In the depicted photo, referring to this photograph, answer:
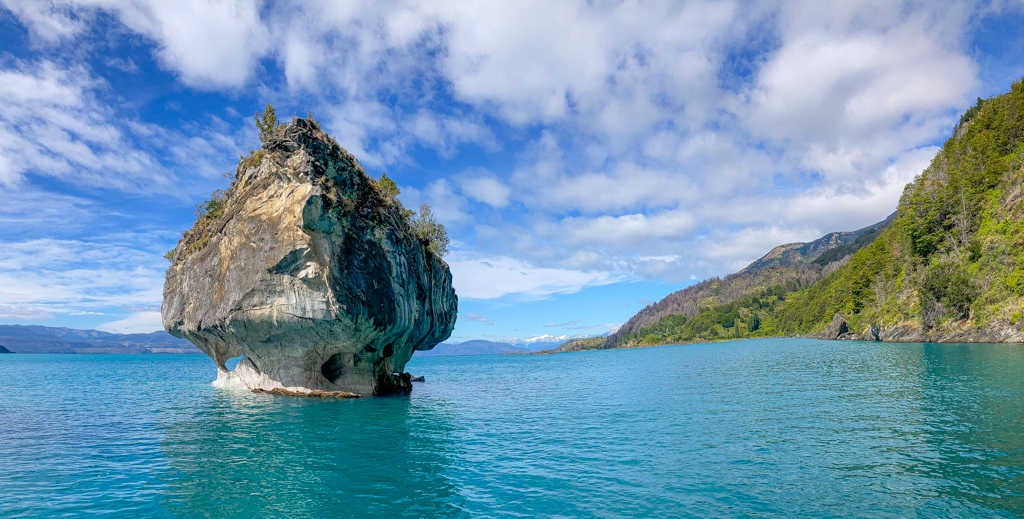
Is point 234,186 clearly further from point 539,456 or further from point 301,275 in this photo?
point 539,456

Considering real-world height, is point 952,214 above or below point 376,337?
A: above

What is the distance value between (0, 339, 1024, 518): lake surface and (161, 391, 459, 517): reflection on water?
108 millimetres

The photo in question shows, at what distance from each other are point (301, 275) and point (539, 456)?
69.7 feet

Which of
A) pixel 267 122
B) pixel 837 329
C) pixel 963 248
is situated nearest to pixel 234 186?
pixel 267 122

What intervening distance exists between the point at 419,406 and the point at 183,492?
68.9 feet

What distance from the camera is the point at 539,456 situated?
64.7 ft

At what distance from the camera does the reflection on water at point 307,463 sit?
14.1 metres

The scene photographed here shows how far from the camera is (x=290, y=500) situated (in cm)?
1450

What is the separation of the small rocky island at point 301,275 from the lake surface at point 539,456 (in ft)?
15.0

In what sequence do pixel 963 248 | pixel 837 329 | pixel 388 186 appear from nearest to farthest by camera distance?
pixel 388 186 → pixel 963 248 → pixel 837 329

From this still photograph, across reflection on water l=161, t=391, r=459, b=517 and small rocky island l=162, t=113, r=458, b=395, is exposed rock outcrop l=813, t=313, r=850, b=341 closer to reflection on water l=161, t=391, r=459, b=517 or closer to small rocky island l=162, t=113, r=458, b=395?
small rocky island l=162, t=113, r=458, b=395

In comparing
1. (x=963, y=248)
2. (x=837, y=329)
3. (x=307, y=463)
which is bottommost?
(x=307, y=463)

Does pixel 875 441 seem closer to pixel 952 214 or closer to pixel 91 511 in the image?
pixel 91 511

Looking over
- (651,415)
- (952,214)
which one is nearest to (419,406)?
(651,415)
